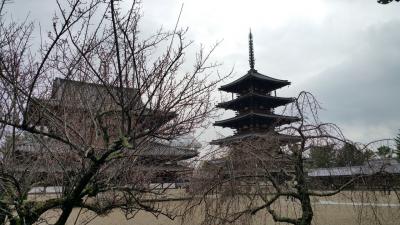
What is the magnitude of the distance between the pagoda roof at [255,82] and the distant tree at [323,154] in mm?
22673

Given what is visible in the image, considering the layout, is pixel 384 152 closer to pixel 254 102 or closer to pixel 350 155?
pixel 350 155

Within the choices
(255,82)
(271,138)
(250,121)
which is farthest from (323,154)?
(255,82)

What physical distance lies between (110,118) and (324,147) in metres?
2.74

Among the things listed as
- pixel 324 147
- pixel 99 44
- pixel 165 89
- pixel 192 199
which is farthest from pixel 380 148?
pixel 99 44

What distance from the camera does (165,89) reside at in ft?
11.4

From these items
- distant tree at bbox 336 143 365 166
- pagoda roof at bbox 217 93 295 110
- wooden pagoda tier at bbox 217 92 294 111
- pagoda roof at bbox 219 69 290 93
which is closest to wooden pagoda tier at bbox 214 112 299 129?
wooden pagoda tier at bbox 217 92 294 111

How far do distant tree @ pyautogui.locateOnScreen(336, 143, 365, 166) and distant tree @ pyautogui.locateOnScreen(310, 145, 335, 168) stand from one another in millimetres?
106

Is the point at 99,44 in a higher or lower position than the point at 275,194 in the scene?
higher

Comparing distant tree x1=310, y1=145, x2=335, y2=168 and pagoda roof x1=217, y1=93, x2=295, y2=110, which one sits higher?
pagoda roof x1=217, y1=93, x2=295, y2=110

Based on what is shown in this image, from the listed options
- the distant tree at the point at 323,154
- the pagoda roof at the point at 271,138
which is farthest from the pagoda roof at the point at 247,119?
the distant tree at the point at 323,154

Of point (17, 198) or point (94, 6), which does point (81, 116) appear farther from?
point (94, 6)

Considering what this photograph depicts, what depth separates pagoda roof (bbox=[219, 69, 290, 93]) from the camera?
2847cm

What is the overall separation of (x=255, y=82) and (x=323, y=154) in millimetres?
23833

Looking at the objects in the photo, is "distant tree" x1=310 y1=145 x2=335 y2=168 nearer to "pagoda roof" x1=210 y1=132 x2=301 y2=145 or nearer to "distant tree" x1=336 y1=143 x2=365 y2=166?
"distant tree" x1=336 y1=143 x2=365 y2=166
